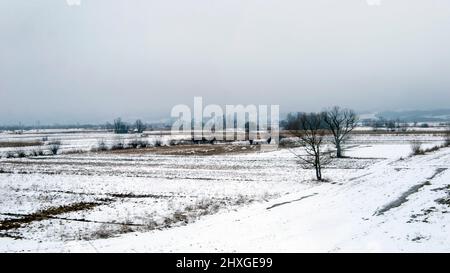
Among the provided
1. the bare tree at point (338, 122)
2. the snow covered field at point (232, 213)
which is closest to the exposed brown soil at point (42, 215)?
the snow covered field at point (232, 213)

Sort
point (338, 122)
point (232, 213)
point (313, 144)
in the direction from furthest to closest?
point (338, 122), point (313, 144), point (232, 213)

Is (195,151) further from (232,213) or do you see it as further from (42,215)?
(232,213)

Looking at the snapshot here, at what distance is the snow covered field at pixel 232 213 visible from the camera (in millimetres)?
13234

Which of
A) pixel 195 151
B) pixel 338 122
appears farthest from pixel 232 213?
pixel 195 151

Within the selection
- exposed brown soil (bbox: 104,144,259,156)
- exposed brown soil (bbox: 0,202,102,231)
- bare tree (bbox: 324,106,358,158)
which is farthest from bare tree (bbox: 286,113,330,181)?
exposed brown soil (bbox: 104,144,259,156)

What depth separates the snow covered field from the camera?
13.2 meters

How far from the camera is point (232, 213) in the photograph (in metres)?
19.0

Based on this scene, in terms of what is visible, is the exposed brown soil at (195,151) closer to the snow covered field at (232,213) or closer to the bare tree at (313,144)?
the bare tree at (313,144)

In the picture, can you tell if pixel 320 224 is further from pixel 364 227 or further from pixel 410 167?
pixel 410 167

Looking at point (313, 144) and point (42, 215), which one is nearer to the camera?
point (42, 215)
